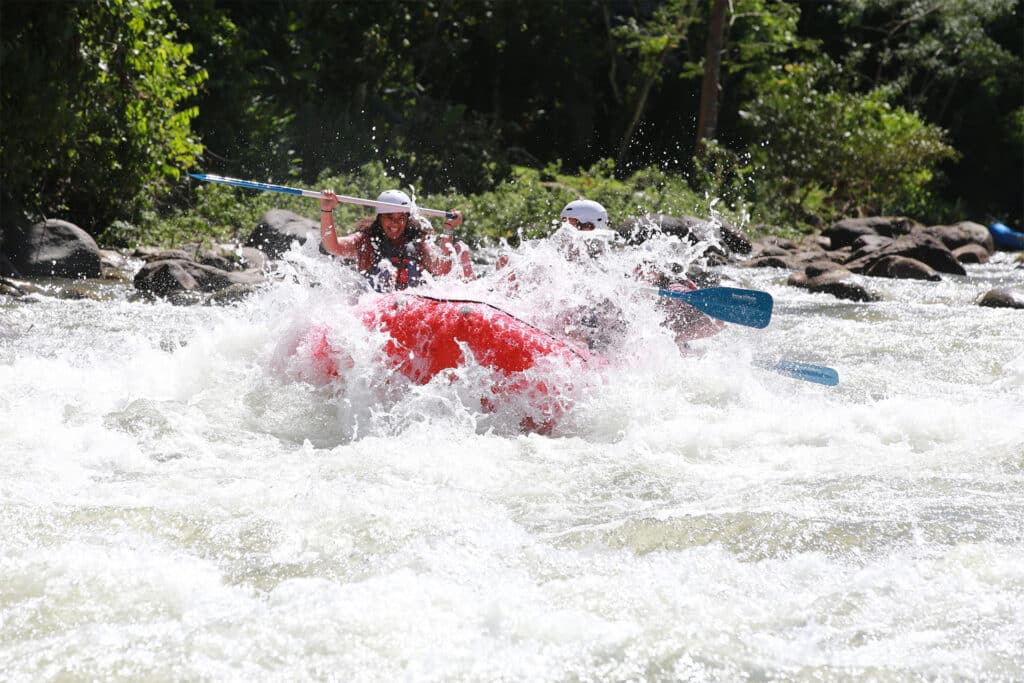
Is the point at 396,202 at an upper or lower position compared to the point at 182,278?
upper

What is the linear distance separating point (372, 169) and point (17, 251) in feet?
16.3

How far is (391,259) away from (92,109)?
5038 mm

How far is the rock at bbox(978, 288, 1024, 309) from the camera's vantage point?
9.52 metres

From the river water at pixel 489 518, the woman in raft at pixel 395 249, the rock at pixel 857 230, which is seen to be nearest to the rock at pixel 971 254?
the rock at pixel 857 230

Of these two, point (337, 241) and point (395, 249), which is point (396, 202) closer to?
point (395, 249)

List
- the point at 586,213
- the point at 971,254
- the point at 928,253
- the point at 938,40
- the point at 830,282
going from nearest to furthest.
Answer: the point at 586,213 → the point at 830,282 → the point at 928,253 → the point at 971,254 → the point at 938,40

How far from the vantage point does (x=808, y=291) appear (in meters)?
10.7

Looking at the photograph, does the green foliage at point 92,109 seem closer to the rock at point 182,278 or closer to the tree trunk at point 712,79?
the rock at point 182,278

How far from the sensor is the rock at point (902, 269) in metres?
11.8

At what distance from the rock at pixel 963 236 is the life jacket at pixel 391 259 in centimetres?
1073

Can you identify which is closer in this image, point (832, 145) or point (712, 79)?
point (712, 79)

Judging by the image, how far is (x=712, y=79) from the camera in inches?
624

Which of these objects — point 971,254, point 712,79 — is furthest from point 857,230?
point 712,79

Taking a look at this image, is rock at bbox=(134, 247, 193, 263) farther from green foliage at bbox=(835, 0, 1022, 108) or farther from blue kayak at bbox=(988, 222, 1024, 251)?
Result: green foliage at bbox=(835, 0, 1022, 108)
